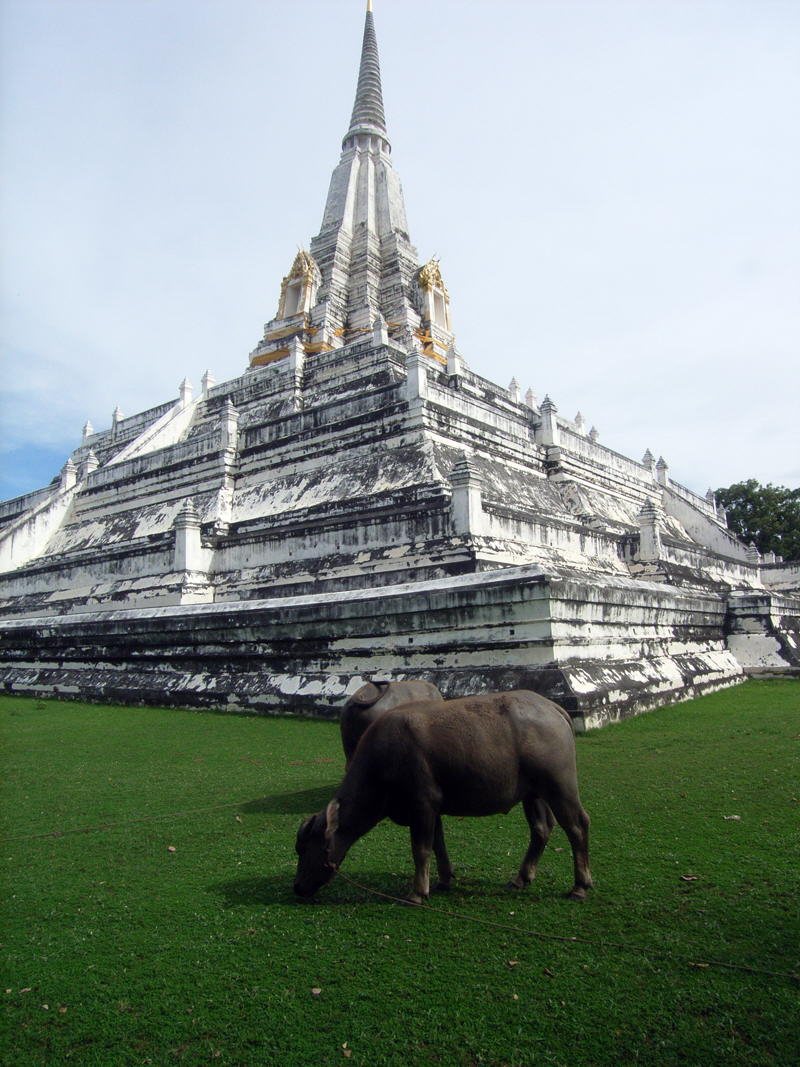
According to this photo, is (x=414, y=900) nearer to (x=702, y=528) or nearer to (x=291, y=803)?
(x=291, y=803)

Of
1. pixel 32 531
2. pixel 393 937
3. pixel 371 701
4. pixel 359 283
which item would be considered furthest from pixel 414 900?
pixel 359 283

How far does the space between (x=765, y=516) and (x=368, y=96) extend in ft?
105

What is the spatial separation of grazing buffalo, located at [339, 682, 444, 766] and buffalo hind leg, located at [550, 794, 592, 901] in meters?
1.43

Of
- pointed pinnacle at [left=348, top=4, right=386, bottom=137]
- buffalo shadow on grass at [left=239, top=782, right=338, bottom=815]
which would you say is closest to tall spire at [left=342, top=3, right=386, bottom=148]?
pointed pinnacle at [left=348, top=4, right=386, bottom=137]

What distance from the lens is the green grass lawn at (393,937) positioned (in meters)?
2.71

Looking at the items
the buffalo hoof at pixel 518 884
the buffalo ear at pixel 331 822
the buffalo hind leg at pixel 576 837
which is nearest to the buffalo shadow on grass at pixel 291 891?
the buffalo ear at pixel 331 822

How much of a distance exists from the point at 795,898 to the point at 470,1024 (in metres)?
2.04

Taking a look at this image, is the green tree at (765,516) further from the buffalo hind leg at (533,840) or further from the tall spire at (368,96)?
the buffalo hind leg at (533,840)

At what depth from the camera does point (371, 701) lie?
528cm

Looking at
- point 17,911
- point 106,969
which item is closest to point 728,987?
point 106,969

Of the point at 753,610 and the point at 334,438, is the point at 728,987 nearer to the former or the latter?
the point at 753,610

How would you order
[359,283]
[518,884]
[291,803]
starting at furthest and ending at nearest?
[359,283]
[291,803]
[518,884]

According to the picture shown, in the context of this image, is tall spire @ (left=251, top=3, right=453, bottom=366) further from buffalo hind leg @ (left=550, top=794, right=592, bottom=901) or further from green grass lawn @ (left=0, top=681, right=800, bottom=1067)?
buffalo hind leg @ (left=550, top=794, right=592, bottom=901)

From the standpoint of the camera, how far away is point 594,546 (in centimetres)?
1825
